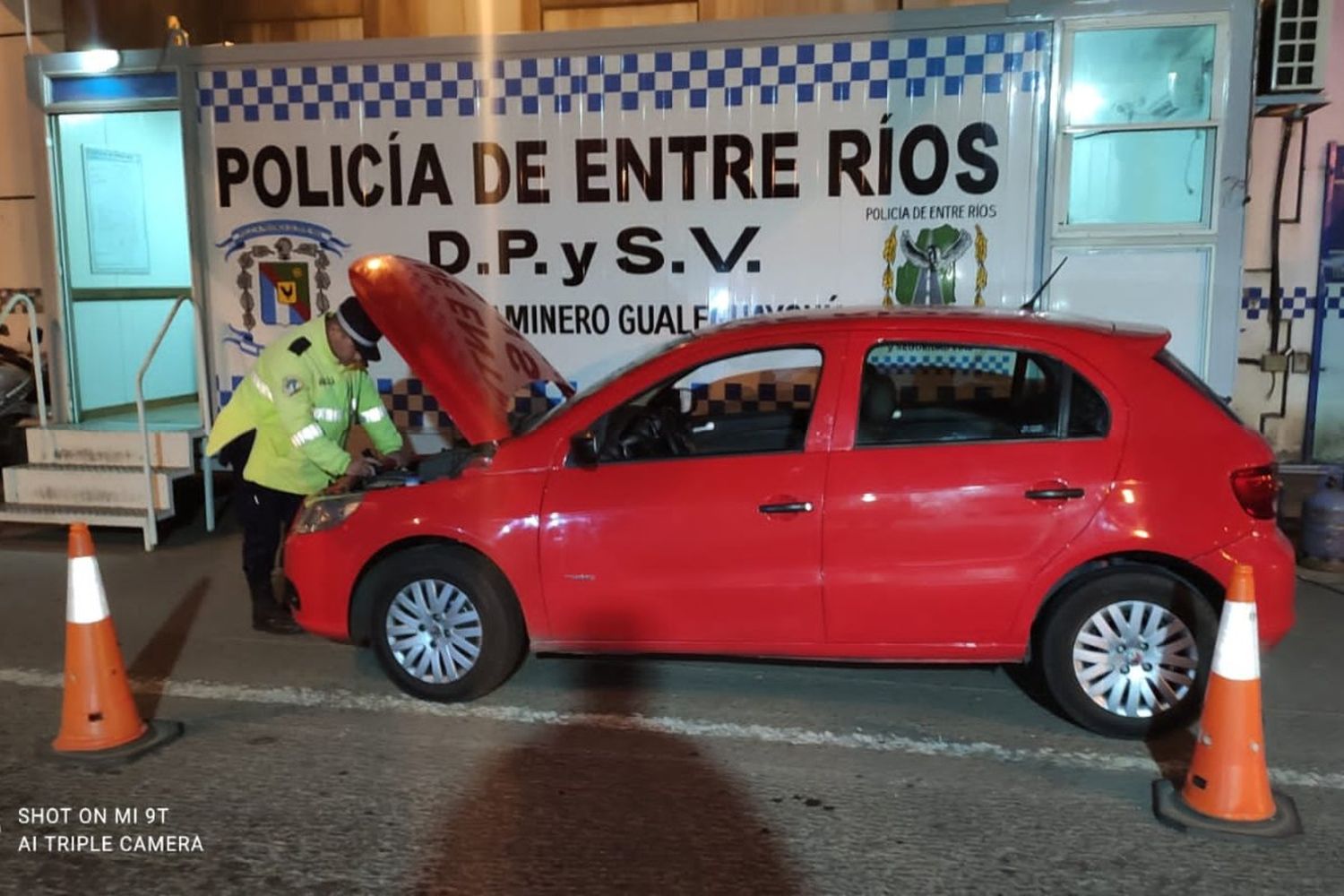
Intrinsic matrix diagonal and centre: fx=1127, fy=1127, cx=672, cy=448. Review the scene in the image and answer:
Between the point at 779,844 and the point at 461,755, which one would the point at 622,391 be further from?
the point at 779,844

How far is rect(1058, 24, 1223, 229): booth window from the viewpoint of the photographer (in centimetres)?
643

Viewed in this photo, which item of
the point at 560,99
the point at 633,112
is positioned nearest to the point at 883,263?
the point at 633,112

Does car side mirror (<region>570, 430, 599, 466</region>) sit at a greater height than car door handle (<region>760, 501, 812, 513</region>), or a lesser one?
greater

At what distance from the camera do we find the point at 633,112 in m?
6.97

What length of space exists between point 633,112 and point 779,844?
4796 mm

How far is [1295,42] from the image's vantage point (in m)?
7.48

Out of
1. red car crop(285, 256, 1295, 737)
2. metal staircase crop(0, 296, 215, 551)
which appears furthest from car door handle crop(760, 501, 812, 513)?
metal staircase crop(0, 296, 215, 551)

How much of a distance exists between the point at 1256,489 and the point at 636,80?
438 cm

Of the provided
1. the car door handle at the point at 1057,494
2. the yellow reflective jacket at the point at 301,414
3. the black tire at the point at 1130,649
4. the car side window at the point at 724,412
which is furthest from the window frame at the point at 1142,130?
the yellow reflective jacket at the point at 301,414

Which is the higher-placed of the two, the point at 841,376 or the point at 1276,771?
the point at 841,376

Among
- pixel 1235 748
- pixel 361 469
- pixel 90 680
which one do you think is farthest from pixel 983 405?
pixel 90 680

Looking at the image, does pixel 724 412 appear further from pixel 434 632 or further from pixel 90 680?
pixel 90 680

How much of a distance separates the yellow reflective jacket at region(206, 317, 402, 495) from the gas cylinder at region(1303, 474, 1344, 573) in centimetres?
540

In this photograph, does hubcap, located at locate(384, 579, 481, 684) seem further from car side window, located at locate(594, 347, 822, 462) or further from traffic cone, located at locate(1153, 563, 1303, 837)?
traffic cone, located at locate(1153, 563, 1303, 837)
